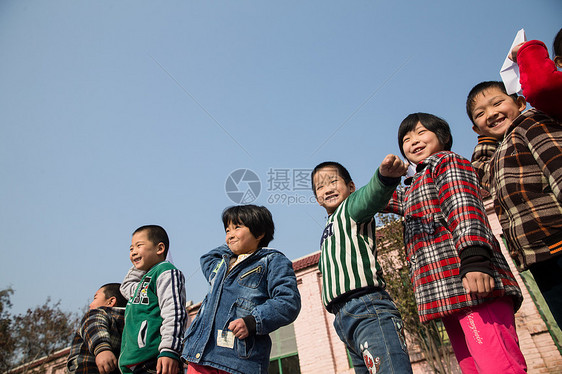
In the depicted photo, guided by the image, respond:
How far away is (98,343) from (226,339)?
5.42ft

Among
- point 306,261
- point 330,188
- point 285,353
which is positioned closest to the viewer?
point 330,188

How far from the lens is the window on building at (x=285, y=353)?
11.9 meters

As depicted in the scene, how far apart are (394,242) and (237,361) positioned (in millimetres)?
7891

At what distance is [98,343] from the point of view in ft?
10.2

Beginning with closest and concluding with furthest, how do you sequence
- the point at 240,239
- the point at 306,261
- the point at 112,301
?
the point at 240,239
the point at 112,301
the point at 306,261

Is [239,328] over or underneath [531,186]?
underneath

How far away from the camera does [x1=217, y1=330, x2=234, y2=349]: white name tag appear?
214 centimetres

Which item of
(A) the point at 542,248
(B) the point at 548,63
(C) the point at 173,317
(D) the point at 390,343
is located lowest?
(D) the point at 390,343

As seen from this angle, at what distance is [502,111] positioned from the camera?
2.32 meters

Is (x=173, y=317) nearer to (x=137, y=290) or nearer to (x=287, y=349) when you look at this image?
(x=137, y=290)

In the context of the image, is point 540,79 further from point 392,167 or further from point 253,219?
point 253,219

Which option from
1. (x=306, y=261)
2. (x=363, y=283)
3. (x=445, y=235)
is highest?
(x=306, y=261)

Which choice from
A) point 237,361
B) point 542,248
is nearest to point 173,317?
point 237,361

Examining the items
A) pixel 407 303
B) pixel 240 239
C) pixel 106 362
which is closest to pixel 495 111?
pixel 240 239
